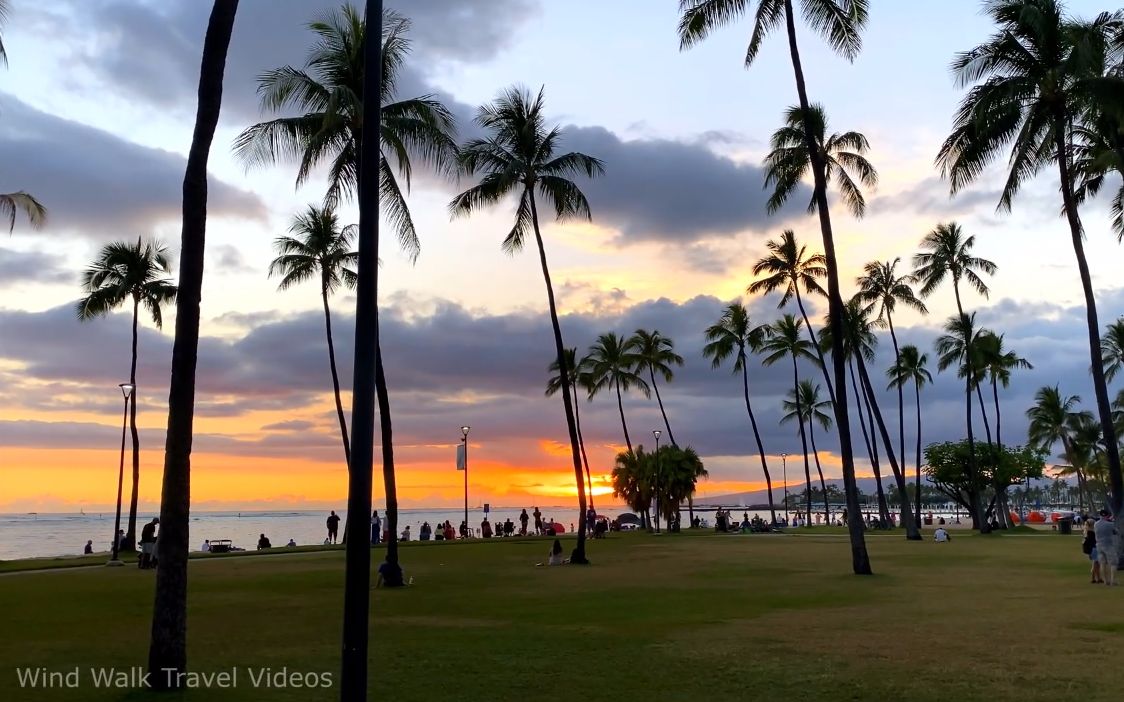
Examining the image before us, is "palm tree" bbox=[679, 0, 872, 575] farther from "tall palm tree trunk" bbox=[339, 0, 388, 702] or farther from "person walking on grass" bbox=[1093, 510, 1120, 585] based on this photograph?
"tall palm tree trunk" bbox=[339, 0, 388, 702]

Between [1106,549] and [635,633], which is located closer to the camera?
[635,633]

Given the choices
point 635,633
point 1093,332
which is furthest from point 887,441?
point 635,633

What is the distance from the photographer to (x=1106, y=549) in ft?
60.0

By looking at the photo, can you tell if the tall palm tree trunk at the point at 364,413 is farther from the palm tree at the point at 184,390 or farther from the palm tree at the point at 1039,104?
the palm tree at the point at 1039,104

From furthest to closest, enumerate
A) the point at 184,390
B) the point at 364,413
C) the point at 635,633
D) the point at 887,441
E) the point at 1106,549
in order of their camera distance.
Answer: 1. the point at 887,441
2. the point at 1106,549
3. the point at 635,633
4. the point at 184,390
5. the point at 364,413

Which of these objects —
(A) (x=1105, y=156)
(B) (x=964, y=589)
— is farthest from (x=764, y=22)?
(B) (x=964, y=589)

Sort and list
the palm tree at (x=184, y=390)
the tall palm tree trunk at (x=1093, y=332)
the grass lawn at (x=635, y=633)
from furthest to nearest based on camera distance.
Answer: the tall palm tree trunk at (x=1093, y=332), the palm tree at (x=184, y=390), the grass lawn at (x=635, y=633)

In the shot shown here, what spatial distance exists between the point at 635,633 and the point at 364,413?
715cm

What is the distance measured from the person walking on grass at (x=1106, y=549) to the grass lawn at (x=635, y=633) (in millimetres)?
866

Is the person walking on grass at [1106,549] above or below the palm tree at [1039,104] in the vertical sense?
below

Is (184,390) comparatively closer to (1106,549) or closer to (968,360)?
(1106,549)

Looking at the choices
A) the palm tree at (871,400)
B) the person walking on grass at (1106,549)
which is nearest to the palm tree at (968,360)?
the palm tree at (871,400)

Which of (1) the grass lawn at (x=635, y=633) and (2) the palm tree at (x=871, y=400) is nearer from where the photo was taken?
(1) the grass lawn at (x=635, y=633)

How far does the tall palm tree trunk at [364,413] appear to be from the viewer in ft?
23.5
